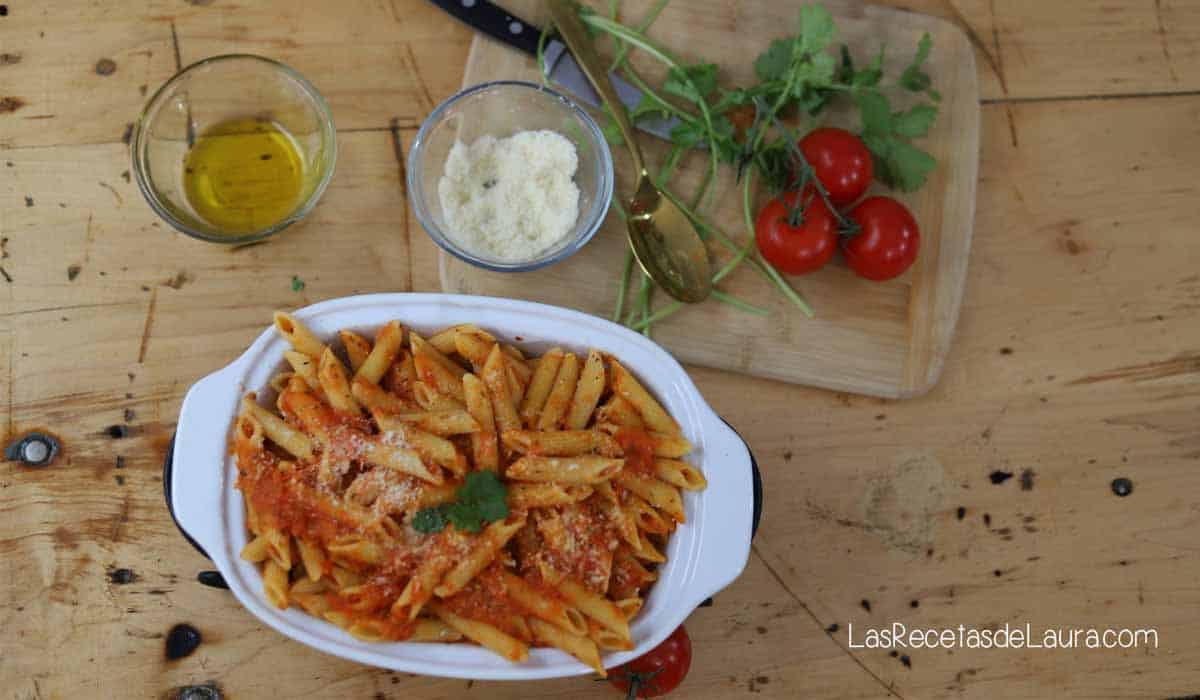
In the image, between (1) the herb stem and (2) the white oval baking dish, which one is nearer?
(2) the white oval baking dish

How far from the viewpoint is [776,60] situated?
1854 millimetres

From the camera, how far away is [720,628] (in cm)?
187

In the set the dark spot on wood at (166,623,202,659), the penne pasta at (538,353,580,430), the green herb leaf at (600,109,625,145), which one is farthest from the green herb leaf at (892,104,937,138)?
the dark spot on wood at (166,623,202,659)

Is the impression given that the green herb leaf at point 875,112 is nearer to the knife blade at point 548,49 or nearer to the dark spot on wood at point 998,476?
the knife blade at point 548,49

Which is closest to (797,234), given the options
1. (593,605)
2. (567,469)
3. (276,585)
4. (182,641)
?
(567,469)

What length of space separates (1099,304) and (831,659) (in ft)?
2.99

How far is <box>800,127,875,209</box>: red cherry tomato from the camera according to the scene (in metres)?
1.80

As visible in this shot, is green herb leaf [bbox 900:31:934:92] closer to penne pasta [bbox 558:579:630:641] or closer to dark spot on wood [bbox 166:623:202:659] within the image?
penne pasta [bbox 558:579:630:641]

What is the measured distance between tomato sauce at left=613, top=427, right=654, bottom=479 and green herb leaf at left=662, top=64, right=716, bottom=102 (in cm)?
70

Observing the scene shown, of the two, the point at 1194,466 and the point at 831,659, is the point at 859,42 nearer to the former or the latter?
the point at 1194,466

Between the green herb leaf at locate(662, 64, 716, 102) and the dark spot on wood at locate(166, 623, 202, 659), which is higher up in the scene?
the green herb leaf at locate(662, 64, 716, 102)

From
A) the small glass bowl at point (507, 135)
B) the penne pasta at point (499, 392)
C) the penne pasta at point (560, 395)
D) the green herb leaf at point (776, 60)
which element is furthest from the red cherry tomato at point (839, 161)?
the penne pasta at point (499, 392)

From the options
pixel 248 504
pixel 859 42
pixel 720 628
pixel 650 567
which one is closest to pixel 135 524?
pixel 248 504

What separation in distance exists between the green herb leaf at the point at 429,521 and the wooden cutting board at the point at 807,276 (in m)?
0.52
